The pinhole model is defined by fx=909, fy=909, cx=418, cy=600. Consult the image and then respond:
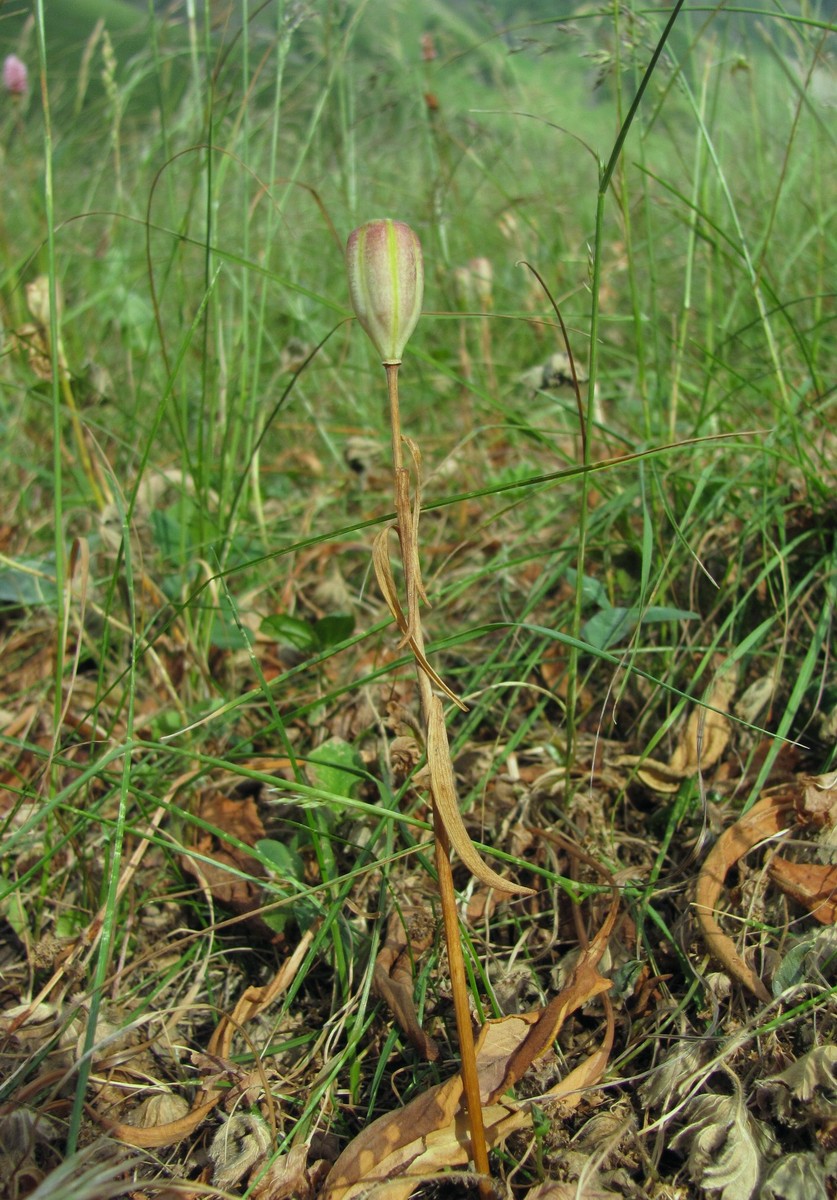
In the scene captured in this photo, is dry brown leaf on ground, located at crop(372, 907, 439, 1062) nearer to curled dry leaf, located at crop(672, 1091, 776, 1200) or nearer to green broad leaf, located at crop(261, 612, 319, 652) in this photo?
curled dry leaf, located at crop(672, 1091, 776, 1200)

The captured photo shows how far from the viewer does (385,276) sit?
0.57 m

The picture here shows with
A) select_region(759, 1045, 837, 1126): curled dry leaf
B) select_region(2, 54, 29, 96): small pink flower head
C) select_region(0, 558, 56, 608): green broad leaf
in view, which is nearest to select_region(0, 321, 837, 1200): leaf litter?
select_region(759, 1045, 837, 1126): curled dry leaf

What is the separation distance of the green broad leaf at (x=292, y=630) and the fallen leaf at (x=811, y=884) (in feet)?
2.03

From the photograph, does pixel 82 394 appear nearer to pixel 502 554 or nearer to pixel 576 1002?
pixel 502 554

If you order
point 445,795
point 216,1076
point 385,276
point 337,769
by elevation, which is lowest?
point 216,1076

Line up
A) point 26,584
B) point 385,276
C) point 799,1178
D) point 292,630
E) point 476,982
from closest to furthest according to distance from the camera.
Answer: point 385,276
point 799,1178
point 476,982
point 292,630
point 26,584

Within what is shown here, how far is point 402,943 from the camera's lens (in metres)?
0.91

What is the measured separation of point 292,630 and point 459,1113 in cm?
63

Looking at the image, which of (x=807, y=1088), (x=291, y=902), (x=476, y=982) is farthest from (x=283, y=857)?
(x=807, y=1088)

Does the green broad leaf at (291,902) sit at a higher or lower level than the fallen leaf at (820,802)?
lower

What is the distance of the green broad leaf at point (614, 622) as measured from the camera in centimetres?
101

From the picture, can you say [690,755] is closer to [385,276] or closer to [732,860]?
[732,860]

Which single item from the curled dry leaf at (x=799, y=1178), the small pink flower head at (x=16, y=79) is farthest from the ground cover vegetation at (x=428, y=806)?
the small pink flower head at (x=16, y=79)

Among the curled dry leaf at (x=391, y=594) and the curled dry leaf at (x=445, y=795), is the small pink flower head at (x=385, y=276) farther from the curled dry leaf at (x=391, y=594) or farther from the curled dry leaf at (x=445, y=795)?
the curled dry leaf at (x=445, y=795)
